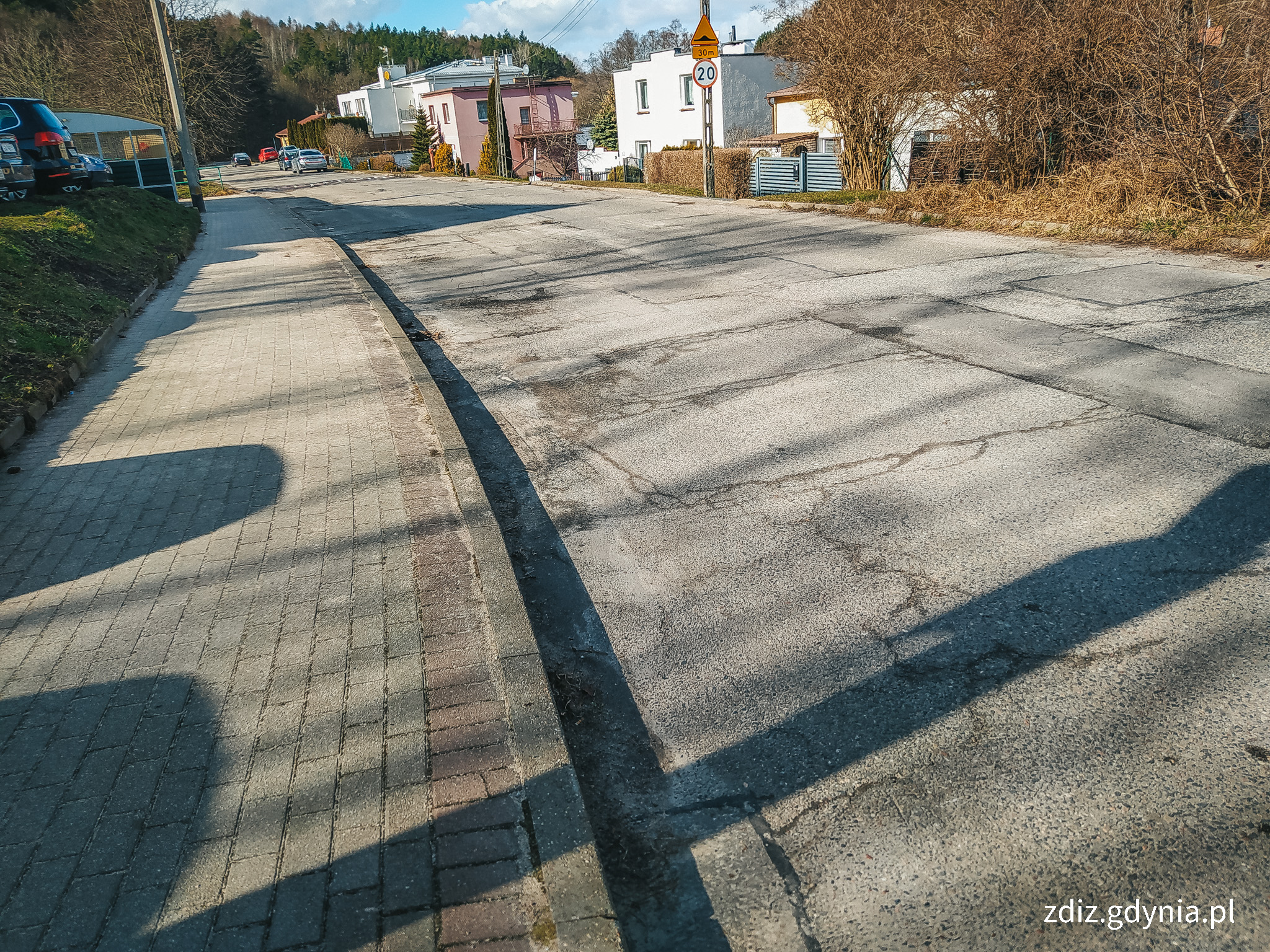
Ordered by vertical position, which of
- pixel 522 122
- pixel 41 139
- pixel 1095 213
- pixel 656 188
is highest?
pixel 522 122

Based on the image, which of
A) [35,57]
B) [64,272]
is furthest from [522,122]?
[64,272]

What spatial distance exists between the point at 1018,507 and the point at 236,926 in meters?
4.03

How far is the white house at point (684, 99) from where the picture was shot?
41406 millimetres

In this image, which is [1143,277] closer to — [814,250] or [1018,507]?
[814,250]

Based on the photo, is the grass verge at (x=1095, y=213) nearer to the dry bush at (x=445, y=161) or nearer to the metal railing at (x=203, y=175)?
the metal railing at (x=203, y=175)

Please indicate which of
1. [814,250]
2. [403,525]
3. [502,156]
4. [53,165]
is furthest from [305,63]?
[403,525]

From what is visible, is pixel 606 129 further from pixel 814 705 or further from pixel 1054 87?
pixel 814 705

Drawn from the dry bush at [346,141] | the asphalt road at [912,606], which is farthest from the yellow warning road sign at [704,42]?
the dry bush at [346,141]

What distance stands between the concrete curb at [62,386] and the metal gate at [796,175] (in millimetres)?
14422

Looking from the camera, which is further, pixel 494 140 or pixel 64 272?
pixel 494 140

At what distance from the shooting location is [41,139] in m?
16.9

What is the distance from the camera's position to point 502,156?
46.8 metres

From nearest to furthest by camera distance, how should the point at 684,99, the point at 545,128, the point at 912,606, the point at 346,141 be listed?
1. the point at 912,606
2. the point at 684,99
3. the point at 545,128
4. the point at 346,141

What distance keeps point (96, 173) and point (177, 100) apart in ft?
18.8
